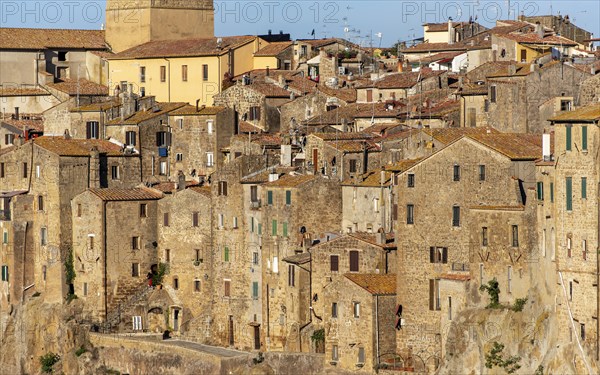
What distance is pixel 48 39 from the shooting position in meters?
101

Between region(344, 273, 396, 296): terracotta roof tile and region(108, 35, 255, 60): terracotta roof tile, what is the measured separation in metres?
25.1

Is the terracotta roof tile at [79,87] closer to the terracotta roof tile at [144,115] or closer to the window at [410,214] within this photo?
the terracotta roof tile at [144,115]

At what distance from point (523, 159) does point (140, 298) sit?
2139cm

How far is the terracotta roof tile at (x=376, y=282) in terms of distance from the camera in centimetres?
6944

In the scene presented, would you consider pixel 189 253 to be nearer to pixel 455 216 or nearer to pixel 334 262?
pixel 334 262

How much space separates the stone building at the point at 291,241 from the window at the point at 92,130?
15.3 meters

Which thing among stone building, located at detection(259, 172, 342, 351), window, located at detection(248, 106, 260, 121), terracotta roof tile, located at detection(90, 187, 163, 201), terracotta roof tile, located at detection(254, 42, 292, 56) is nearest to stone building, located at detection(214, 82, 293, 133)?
window, located at detection(248, 106, 260, 121)

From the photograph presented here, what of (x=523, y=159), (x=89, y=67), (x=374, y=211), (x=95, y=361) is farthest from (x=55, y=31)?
(x=523, y=159)

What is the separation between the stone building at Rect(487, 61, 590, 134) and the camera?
75.9 metres

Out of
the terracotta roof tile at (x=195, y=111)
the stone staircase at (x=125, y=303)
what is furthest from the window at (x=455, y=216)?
the terracotta roof tile at (x=195, y=111)

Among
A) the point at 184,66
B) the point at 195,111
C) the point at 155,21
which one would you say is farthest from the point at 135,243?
the point at 155,21

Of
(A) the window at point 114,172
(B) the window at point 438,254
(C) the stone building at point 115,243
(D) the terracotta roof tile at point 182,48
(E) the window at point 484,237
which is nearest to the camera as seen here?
(E) the window at point 484,237

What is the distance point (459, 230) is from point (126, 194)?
18.8 metres

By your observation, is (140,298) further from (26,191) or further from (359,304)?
(359,304)
